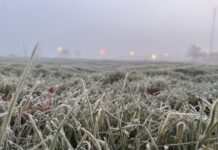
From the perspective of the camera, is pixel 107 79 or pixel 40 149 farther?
pixel 107 79

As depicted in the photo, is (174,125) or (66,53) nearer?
(174,125)

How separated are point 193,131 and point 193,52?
58256 millimetres

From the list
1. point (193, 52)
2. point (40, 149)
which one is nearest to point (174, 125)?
point (40, 149)

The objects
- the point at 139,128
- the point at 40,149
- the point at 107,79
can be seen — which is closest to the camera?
the point at 40,149

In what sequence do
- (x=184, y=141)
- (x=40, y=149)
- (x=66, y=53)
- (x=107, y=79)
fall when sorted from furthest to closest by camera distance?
(x=66, y=53) → (x=107, y=79) → (x=184, y=141) → (x=40, y=149)

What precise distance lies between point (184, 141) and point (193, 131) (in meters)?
0.09

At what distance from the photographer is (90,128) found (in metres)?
1.78

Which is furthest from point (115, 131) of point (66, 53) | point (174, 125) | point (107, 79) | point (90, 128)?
point (66, 53)

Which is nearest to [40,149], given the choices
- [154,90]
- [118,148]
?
[118,148]

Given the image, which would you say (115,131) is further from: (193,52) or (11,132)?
(193,52)

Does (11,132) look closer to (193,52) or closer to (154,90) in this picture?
(154,90)

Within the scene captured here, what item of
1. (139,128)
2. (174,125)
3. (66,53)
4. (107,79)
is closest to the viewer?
(174,125)

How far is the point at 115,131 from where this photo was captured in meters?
1.76

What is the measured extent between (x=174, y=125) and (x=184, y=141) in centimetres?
13
